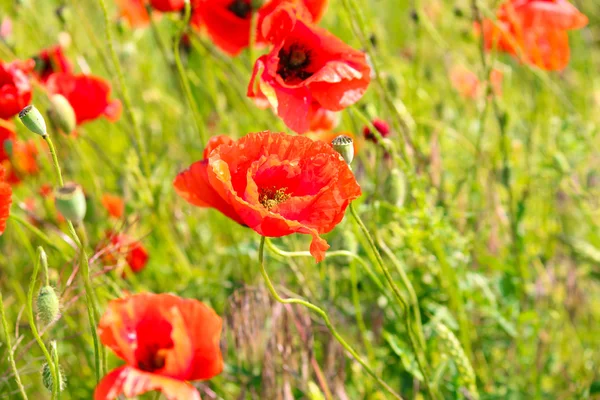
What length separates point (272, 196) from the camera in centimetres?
99

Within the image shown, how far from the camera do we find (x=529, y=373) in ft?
5.03

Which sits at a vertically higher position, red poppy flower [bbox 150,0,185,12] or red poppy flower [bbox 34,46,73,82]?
red poppy flower [bbox 150,0,185,12]

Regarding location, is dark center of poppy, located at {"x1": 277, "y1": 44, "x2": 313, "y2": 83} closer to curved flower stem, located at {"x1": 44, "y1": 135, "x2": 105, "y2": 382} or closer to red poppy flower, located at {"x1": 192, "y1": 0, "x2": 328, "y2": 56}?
red poppy flower, located at {"x1": 192, "y1": 0, "x2": 328, "y2": 56}

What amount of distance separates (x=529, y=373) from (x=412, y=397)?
0.26 metres

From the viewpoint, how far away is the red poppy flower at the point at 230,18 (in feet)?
4.67

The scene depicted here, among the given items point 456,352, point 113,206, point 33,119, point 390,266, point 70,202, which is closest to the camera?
point 70,202

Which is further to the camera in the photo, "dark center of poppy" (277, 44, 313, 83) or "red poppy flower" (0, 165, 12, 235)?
"dark center of poppy" (277, 44, 313, 83)

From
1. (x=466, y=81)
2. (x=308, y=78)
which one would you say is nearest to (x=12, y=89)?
(x=308, y=78)

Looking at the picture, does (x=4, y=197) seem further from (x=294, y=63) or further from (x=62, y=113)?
(x=294, y=63)

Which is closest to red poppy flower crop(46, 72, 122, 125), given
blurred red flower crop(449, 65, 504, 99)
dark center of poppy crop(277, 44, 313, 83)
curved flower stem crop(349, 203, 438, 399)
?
dark center of poppy crop(277, 44, 313, 83)

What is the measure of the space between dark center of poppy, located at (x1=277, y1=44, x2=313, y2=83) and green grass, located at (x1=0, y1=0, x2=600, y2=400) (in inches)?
4.4

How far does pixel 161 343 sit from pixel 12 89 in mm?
624

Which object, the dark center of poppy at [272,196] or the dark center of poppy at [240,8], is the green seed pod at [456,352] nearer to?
the dark center of poppy at [272,196]

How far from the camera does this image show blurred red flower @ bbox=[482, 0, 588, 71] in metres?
1.48
